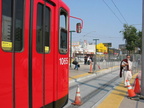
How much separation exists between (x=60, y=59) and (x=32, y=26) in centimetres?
128

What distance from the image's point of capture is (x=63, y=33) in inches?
195

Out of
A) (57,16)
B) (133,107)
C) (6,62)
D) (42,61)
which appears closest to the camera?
(6,62)

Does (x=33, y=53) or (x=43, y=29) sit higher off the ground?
(x=43, y=29)

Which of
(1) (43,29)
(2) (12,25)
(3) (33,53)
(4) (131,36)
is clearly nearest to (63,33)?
(1) (43,29)

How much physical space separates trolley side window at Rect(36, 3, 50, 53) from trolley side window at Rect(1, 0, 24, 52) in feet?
1.69

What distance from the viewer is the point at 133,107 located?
6.90 metres

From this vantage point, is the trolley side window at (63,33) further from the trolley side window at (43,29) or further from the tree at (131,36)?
the tree at (131,36)

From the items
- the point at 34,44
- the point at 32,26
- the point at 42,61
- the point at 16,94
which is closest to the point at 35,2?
the point at 32,26

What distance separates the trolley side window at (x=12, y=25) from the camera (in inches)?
122

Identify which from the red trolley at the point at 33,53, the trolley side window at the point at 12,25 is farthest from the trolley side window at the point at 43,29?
the trolley side window at the point at 12,25

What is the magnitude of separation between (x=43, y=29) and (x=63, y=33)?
937 millimetres

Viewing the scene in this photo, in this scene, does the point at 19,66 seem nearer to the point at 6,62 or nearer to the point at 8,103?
the point at 6,62

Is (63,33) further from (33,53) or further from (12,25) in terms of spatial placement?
(12,25)

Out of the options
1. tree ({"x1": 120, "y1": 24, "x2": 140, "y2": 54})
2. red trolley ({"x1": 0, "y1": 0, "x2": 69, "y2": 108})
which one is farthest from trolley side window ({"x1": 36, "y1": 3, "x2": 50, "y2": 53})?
tree ({"x1": 120, "y1": 24, "x2": 140, "y2": 54})
